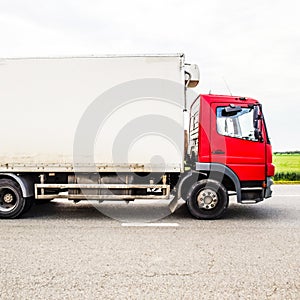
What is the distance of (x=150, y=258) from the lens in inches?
209

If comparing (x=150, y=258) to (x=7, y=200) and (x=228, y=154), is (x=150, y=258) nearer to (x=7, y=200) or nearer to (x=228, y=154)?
(x=228, y=154)

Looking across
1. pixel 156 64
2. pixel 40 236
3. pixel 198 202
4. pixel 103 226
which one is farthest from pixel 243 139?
pixel 40 236

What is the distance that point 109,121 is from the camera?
305 inches

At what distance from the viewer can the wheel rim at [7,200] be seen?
26.3 ft

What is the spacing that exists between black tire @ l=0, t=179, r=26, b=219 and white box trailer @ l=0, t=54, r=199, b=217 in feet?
0.07

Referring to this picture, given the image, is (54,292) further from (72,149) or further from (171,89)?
(171,89)

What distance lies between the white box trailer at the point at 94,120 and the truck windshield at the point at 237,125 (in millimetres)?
799

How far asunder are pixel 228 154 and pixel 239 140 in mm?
366

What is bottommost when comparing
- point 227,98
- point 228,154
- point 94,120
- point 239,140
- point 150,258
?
point 150,258

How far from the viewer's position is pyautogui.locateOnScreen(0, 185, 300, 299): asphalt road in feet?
13.6

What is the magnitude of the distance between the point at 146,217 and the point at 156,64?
325cm

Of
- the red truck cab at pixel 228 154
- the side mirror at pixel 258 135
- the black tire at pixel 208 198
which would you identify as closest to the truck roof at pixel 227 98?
the red truck cab at pixel 228 154

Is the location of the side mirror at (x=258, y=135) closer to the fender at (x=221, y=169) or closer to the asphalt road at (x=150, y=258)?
the fender at (x=221, y=169)

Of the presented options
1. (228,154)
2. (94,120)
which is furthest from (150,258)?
(94,120)
